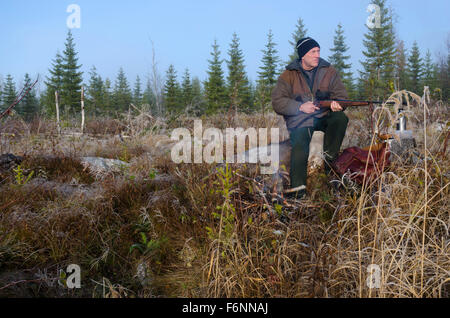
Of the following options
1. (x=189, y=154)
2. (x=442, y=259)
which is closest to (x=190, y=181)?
(x=189, y=154)

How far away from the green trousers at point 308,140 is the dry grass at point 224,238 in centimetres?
26

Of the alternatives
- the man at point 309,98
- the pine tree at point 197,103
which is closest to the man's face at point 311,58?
the man at point 309,98

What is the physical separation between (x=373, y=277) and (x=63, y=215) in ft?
7.98

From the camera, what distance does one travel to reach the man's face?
341 cm

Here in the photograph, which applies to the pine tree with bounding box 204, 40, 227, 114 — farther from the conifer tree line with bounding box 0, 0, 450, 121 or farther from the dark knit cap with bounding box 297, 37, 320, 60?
the dark knit cap with bounding box 297, 37, 320, 60

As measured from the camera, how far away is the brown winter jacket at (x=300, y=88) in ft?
11.2

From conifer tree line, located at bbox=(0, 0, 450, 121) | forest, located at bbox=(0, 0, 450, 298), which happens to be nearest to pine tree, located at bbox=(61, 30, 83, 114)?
conifer tree line, located at bbox=(0, 0, 450, 121)

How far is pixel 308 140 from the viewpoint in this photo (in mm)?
3182

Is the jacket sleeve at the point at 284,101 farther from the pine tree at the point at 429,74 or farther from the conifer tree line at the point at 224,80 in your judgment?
the pine tree at the point at 429,74

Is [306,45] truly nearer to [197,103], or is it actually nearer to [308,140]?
[308,140]

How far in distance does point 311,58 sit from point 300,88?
0.35 metres

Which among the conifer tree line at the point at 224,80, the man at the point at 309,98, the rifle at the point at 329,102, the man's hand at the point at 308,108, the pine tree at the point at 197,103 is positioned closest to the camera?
the rifle at the point at 329,102

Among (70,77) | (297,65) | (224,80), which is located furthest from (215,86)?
(297,65)
